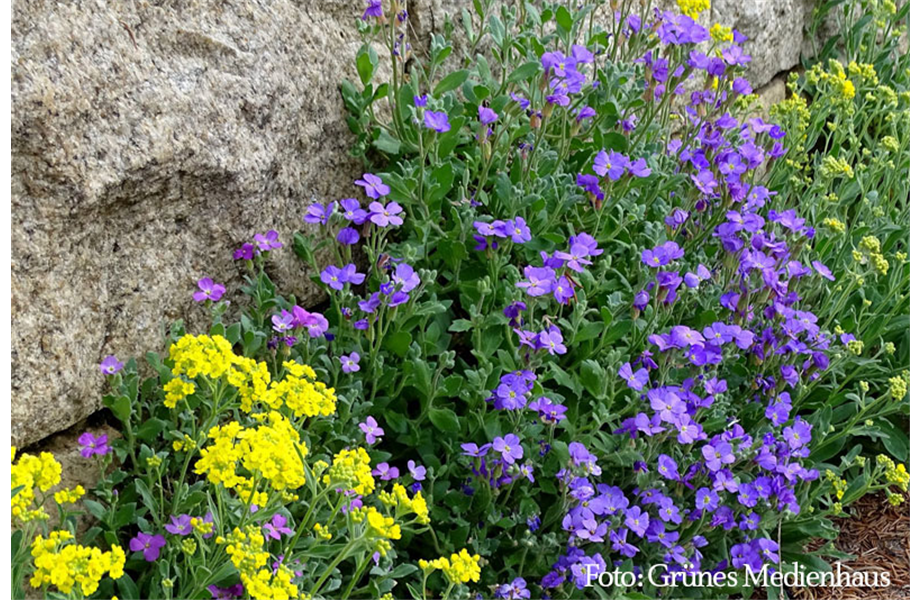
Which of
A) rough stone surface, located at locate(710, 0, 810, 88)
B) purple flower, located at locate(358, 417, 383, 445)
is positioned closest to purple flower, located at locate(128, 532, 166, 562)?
purple flower, located at locate(358, 417, 383, 445)

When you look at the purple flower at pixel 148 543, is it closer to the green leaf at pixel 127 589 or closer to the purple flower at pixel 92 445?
the green leaf at pixel 127 589

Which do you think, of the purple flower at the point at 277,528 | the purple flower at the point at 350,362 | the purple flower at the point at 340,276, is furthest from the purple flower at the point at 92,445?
the purple flower at the point at 340,276

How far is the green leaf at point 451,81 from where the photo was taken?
2871mm

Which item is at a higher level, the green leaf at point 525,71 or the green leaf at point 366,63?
the green leaf at point 525,71

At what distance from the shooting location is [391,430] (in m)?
2.64

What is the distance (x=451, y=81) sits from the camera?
2873mm

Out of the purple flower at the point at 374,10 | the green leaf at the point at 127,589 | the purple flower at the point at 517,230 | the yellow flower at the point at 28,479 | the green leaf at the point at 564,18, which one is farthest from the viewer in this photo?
the green leaf at the point at 564,18

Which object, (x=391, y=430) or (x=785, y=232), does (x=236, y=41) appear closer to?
(x=391, y=430)

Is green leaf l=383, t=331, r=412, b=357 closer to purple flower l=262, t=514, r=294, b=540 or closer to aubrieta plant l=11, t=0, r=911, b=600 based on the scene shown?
aubrieta plant l=11, t=0, r=911, b=600

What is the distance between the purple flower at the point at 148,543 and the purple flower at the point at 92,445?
0.65ft

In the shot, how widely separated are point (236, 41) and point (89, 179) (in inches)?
23.0

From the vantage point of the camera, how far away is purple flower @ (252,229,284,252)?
2.48 m

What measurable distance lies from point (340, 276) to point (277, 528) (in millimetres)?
688

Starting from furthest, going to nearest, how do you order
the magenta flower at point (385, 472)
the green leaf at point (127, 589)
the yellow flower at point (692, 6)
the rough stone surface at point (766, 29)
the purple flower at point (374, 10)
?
the rough stone surface at point (766, 29) → the yellow flower at point (692, 6) → the purple flower at point (374, 10) → the magenta flower at point (385, 472) → the green leaf at point (127, 589)
